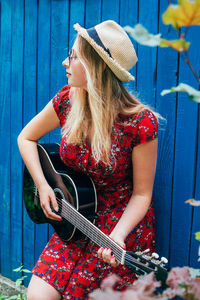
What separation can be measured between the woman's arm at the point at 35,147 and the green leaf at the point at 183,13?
1533 millimetres

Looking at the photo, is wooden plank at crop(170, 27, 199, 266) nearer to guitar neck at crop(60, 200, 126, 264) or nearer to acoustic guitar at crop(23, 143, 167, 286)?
acoustic guitar at crop(23, 143, 167, 286)

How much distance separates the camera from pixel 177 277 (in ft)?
2.49

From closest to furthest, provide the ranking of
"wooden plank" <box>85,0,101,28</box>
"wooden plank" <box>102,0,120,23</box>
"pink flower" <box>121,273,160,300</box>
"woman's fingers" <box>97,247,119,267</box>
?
"pink flower" <box>121,273,160,300</box>
"woman's fingers" <box>97,247,119,267</box>
"wooden plank" <box>102,0,120,23</box>
"wooden plank" <box>85,0,101,28</box>

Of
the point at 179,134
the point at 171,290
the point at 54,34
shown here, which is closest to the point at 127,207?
the point at 179,134

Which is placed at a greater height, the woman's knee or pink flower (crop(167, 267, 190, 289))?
pink flower (crop(167, 267, 190, 289))

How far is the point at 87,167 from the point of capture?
79.0 inches

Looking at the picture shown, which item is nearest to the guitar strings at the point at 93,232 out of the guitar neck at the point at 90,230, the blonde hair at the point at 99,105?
the guitar neck at the point at 90,230

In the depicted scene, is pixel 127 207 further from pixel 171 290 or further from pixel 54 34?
pixel 54 34

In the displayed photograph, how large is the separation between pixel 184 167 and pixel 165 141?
0.56ft

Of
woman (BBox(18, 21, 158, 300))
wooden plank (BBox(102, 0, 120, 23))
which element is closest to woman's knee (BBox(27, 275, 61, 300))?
woman (BBox(18, 21, 158, 300))

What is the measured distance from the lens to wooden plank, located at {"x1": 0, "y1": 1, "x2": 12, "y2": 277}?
307 cm

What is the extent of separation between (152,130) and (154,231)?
1.89ft

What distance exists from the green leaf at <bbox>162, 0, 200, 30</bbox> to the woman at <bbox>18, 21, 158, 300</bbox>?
1149 mm

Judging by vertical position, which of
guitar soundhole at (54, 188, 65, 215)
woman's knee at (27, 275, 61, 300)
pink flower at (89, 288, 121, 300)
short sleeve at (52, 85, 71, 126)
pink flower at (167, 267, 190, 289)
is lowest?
woman's knee at (27, 275, 61, 300)
